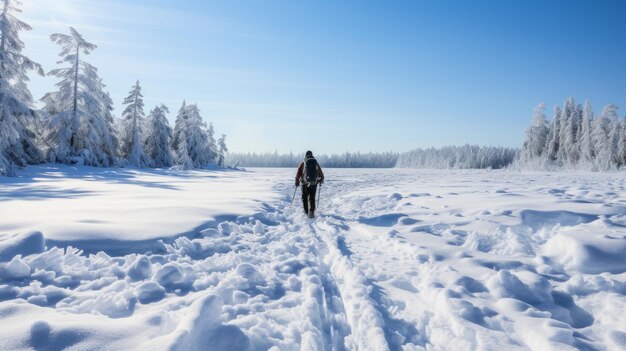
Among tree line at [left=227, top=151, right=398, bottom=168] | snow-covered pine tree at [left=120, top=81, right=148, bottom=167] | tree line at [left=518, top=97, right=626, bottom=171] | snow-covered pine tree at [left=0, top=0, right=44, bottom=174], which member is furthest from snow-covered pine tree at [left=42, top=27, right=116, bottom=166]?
tree line at [left=227, top=151, right=398, bottom=168]

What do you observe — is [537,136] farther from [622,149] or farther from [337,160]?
[337,160]

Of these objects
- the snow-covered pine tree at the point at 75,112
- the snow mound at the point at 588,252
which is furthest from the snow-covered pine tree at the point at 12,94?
the snow mound at the point at 588,252

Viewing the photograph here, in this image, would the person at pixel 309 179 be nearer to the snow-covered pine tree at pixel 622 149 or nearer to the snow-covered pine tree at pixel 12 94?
the snow-covered pine tree at pixel 12 94

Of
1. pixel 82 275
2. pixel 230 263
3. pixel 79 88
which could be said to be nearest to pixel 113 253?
pixel 82 275

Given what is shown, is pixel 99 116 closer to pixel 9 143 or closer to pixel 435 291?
pixel 9 143

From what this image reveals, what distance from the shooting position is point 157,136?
132ft

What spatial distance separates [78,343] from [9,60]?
78.0 ft

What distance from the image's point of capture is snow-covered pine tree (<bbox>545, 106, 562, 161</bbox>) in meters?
59.5

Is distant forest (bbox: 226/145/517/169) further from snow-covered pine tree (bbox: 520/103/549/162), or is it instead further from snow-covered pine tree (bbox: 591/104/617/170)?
snow-covered pine tree (bbox: 591/104/617/170)

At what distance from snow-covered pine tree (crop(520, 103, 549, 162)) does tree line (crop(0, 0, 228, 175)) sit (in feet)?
207

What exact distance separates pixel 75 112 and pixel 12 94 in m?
8.14

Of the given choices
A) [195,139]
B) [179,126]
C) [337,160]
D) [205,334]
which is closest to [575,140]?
[195,139]

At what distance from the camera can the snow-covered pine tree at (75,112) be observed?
2430 centimetres

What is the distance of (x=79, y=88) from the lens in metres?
25.9
